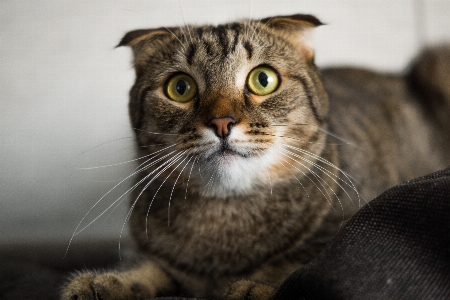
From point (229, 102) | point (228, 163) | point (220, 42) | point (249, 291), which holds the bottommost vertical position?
point (249, 291)

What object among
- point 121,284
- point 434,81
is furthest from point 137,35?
point 434,81

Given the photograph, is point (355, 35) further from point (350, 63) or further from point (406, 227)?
point (406, 227)

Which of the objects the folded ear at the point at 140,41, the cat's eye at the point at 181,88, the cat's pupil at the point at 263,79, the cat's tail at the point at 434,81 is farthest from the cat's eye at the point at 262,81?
the cat's tail at the point at 434,81

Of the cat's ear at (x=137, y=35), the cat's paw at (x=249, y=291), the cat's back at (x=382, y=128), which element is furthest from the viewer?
the cat's back at (x=382, y=128)

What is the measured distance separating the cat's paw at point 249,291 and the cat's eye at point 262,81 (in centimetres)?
39

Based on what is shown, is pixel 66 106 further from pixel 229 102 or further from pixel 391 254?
pixel 391 254

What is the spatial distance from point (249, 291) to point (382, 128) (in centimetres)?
90

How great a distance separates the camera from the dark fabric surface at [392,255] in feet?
1.77

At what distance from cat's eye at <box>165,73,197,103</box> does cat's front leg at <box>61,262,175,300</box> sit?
1.29 feet

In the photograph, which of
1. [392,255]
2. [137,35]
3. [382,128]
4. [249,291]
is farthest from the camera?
[382,128]

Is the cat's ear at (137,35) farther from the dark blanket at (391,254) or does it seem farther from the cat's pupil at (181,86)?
the dark blanket at (391,254)

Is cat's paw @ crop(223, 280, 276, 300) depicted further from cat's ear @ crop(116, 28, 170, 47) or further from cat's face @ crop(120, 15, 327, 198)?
cat's ear @ crop(116, 28, 170, 47)

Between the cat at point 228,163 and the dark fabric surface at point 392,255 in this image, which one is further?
the cat at point 228,163

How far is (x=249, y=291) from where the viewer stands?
742 millimetres
